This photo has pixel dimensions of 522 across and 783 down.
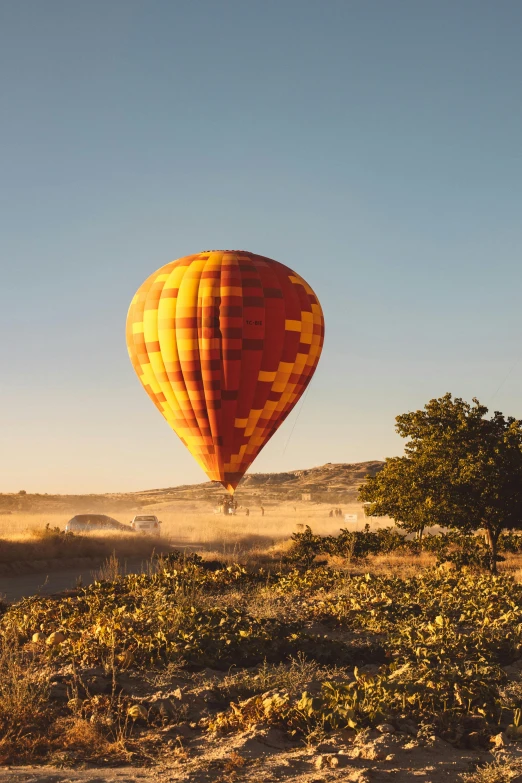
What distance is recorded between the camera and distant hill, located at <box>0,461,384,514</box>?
392ft

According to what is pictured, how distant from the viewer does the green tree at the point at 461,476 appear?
26.0 meters

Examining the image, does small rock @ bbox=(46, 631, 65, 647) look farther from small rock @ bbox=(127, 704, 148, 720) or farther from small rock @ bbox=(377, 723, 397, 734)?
small rock @ bbox=(377, 723, 397, 734)

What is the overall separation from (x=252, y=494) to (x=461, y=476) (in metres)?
122

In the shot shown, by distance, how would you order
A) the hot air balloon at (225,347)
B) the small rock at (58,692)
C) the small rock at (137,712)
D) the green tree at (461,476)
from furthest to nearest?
1. the hot air balloon at (225,347)
2. the green tree at (461,476)
3. the small rock at (58,692)
4. the small rock at (137,712)

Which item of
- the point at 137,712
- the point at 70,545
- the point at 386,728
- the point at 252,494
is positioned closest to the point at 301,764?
the point at 386,728

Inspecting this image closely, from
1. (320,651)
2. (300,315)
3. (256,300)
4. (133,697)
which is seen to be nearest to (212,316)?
(256,300)

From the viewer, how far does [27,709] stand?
9023 millimetres

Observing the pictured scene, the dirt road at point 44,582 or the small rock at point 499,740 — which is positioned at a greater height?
the small rock at point 499,740

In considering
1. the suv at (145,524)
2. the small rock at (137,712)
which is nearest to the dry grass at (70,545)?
the suv at (145,524)

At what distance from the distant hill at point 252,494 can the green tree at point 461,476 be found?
63.8 meters

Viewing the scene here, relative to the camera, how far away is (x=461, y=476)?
25688 millimetres

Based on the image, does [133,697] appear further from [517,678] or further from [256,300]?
[256,300]

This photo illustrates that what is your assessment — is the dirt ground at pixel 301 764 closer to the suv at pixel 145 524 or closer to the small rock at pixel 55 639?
the small rock at pixel 55 639

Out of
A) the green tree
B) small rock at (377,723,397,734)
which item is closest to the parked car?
the green tree
